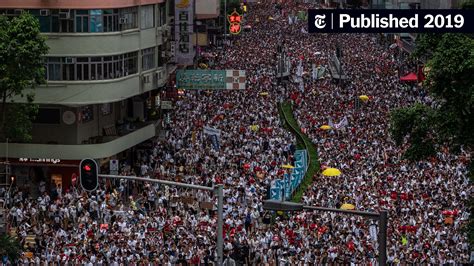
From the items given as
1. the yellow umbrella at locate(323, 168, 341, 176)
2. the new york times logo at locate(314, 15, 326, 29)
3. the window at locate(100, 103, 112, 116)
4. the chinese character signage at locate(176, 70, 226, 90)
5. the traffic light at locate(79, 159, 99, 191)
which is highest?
the new york times logo at locate(314, 15, 326, 29)

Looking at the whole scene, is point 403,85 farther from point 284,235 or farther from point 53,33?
point 284,235

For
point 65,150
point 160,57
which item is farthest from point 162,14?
point 65,150

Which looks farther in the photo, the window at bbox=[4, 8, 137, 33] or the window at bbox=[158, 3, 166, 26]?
the window at bbox=[158, 3, 166, 26]

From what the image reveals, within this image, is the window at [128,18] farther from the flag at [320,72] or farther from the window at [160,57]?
the flag at [320,72]

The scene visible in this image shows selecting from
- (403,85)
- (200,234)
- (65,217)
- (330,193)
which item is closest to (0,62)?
(65,217)

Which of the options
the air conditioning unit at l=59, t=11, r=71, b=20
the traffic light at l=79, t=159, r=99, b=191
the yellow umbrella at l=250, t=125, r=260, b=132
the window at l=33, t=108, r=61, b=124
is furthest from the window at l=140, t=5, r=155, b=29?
the traffic light at l=79, t=159, r=99, b=191

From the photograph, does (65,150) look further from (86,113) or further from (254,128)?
(254,128)

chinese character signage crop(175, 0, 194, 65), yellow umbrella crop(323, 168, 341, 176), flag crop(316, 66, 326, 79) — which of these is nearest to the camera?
yellow umbrella crop(323, 168, 341, 176)

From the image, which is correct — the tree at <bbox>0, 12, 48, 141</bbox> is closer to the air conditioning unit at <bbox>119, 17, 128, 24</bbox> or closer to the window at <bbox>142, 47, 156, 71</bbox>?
the air conditioning unit at <bbox>119, 17, 128, 24</bbox>
